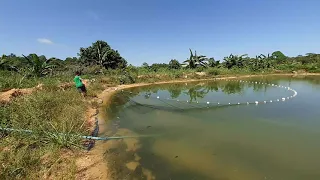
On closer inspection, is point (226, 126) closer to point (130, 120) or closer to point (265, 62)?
point (130, 120)

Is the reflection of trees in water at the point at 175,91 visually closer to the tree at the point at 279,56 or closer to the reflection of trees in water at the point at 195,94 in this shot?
the reflection of trees in water at the point at 195,94

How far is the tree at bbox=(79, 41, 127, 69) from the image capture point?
26.4 metres

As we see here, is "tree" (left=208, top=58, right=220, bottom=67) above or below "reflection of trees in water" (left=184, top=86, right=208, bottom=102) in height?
above

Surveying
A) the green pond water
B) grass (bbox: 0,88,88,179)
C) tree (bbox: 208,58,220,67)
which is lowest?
the green pond water

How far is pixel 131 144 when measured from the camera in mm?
4754

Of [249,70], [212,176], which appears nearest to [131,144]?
[212,176]

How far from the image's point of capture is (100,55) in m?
26.4

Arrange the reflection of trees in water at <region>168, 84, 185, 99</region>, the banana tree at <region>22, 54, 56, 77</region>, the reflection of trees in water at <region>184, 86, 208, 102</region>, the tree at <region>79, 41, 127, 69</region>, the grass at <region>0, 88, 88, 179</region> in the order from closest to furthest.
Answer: the grass at <region>0, 88, 88, 179</region>, the reflection of trees in water at <region>184, 86, 208, 102</region>, the reflection of trees in water at <region>168, 84, 185, 99</region>, the banana tree at <region>22, 54, 56, 77</region>, the tree at <region>79, 41, 127, 69</region>

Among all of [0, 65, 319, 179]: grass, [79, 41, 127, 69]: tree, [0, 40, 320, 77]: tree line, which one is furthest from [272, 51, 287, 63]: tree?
[0, 65, 319, 179]: grass

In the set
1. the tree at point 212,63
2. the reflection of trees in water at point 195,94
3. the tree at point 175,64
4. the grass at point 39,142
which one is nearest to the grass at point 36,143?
the grass at point 39,142

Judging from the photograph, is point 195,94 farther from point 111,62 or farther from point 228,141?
point 111,62

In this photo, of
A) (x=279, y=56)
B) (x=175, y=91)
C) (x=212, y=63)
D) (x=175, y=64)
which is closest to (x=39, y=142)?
(x=175, y=91)

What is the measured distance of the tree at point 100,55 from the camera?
26422 millimetres

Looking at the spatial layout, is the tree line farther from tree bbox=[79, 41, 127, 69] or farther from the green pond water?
the green pond water
